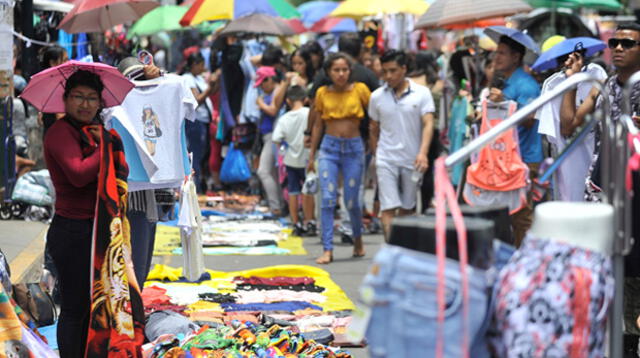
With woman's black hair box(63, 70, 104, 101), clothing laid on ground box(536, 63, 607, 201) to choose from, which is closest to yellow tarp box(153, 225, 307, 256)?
clothing laid on ground box(536, 63, 607, 201)

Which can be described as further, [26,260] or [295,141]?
[295,141]

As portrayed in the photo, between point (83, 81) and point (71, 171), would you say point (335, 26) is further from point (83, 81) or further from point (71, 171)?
point (71, 171)

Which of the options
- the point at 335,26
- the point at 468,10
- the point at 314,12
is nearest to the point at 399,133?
the point at 468,10

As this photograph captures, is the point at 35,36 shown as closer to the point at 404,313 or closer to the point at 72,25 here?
the point at 72,25

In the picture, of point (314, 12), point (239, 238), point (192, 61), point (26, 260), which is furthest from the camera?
point (314, 12)

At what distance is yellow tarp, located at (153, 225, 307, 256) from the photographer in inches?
481

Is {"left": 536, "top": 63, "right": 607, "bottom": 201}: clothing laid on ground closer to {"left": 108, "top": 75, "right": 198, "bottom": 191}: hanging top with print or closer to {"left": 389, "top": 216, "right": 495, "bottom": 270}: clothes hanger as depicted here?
{"left": 108, "top": 75, "right": 198, "bottom": 191}: hanging top with print

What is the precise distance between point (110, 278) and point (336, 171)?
540cm

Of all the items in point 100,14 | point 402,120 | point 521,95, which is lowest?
point 402,120

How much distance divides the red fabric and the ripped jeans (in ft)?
3.89

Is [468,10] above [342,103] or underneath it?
above

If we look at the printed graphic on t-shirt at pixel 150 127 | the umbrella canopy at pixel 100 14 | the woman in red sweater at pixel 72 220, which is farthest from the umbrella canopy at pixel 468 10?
the woman in red sweater at pixel 72 220

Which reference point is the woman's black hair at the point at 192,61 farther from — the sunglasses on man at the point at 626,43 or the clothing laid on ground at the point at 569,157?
the sunglasses on man at the point at 626,43

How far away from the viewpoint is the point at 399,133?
35.4 feet
